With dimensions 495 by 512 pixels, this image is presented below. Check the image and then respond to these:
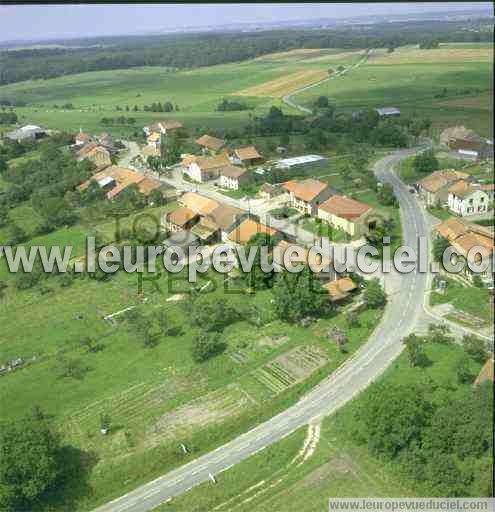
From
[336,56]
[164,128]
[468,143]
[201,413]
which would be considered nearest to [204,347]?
[201,413]

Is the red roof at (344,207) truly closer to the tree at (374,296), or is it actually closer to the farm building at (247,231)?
the farm building at (247,231)

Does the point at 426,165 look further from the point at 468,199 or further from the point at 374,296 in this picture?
the point at 374,296

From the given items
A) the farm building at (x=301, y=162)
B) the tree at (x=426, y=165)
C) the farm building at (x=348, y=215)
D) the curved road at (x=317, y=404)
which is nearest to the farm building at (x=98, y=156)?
the farm building at (x=301, y=162)

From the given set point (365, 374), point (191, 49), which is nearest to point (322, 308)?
point (365, 374)

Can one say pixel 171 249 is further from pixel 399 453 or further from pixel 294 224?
pixel 399 453

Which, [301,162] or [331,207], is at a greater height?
[301,162]
